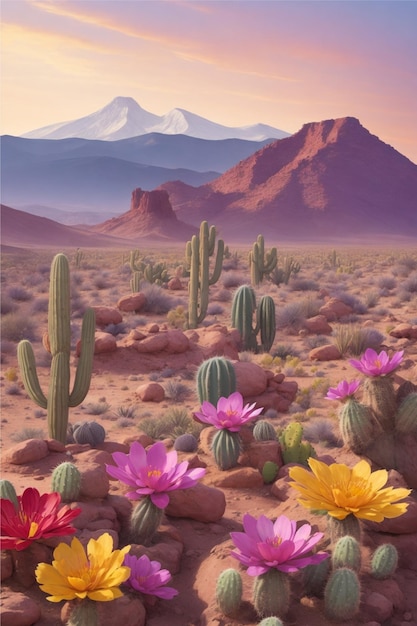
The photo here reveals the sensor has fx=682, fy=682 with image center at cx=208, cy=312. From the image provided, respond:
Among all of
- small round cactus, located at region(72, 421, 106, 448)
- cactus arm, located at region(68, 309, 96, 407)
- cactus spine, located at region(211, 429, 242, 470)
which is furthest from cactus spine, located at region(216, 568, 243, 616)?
cactus arm, located at region(68, 309, 96, 407)

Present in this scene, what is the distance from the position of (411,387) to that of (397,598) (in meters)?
1.69

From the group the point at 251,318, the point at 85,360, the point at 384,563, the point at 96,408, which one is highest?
the point at 85,360

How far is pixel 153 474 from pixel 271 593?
100 centimetres

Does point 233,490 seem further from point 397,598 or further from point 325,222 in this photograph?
point 325,222

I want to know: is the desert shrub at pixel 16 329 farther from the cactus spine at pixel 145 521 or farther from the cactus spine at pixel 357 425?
the cactus spine at pixel 145 521

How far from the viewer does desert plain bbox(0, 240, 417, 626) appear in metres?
3.66

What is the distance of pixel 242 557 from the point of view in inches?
127

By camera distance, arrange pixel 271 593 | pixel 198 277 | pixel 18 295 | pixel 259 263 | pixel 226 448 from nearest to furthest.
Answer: pixel 271 593 < pixel 226 448 < pixel 198 277 < pixel 18 295 < pixel 259 263

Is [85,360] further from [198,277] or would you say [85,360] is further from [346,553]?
[198,277]

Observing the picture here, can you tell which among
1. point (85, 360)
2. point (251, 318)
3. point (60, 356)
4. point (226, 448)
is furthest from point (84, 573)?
point (251, 318)

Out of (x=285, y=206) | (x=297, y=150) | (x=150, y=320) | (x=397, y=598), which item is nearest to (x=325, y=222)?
(x=285, y=206)

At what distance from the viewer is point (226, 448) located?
5.63 m

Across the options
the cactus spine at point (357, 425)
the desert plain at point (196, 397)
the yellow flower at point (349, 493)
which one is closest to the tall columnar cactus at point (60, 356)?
the desert plain at point (196, 397)

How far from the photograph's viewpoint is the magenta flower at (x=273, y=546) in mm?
3195
